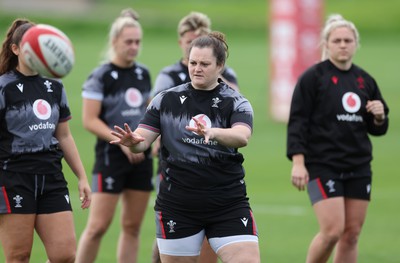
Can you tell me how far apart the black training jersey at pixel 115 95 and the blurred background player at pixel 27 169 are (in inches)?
76.1

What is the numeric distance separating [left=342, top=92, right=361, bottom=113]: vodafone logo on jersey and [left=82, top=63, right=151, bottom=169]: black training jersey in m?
2.05

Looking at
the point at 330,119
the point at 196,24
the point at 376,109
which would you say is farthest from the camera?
the point at 196,24

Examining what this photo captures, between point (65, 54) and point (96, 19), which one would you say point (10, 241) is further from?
point (96, 19)

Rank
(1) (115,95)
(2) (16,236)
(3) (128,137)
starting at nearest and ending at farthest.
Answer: (3) (128,137) → (2) (16,236) → (1) (115,95)

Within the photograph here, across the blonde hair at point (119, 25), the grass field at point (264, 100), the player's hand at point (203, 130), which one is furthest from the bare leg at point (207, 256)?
the grass field at point (264, 100)

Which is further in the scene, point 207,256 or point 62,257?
point 207,256

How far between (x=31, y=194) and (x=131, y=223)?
2249mm

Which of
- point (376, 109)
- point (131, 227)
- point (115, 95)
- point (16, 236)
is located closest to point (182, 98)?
point (16, 236)

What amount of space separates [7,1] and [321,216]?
183 ft

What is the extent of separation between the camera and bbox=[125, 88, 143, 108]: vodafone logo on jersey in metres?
9.36

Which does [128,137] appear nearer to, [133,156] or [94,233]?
[133,156]

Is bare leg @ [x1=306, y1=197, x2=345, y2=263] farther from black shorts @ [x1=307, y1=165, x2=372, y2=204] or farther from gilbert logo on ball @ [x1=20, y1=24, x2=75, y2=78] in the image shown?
gilbert logo on ball @ [x1=20, y1=24, x2=75, y2=78]

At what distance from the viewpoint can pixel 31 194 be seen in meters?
7.21

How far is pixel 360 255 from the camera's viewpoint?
10.7 meters
